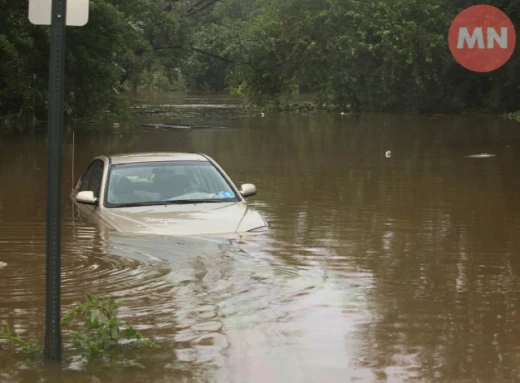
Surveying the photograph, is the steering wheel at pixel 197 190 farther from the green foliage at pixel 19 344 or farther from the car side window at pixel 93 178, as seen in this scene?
the green foliage at pixel 19 344

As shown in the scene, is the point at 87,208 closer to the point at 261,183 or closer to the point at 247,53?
the point at 261,183

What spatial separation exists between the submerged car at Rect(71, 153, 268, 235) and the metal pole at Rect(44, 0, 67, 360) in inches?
172

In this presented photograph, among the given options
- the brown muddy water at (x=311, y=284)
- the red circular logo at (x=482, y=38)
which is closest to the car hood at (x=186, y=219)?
the brown muddy water at (x=311, y=284)

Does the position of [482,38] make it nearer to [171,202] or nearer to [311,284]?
[171,202]

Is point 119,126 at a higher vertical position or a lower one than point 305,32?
lower

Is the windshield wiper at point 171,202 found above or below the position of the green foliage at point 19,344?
above

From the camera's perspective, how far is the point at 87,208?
37.6 ft

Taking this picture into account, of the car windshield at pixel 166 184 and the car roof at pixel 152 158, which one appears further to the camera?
the car roof at pixel 152 158

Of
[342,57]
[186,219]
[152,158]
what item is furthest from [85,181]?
[342,57]

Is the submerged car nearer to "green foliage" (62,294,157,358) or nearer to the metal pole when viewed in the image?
"green foliage" (62,294,157,358)

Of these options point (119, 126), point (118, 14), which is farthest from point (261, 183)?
point (119, 126)

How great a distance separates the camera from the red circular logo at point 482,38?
46344 millimetres

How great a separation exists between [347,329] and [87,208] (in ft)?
17.6

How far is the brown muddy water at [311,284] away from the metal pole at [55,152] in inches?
18.7
